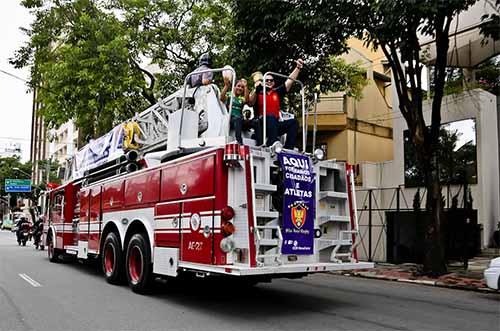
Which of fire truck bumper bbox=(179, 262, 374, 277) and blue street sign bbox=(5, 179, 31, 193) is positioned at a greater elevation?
blue street sign bbox=(5, 179, 31, 193)

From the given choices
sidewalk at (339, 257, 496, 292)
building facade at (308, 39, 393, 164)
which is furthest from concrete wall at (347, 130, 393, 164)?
sidewalk at (339, 257, 496, 292)

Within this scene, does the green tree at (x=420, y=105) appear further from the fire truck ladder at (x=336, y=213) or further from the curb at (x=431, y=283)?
the fire truck ladder at (x=336, y=213)

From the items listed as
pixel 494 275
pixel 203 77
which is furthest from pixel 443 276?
pixel 203 77

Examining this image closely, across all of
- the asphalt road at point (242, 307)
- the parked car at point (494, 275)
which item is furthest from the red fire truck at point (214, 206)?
the parked car at point (494, 275)

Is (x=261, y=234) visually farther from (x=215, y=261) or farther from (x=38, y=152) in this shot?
(x=38, y=152)

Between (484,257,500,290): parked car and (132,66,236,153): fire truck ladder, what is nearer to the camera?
(484,257,500,290): parked car

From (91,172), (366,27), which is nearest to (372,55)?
(366,27)

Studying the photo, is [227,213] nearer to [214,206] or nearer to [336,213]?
[214,206]

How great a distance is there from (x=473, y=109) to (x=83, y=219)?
12.4 metres

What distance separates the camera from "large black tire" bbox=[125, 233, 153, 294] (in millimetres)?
8828

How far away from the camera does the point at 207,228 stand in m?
7.16

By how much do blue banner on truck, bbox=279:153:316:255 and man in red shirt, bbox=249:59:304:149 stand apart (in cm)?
61

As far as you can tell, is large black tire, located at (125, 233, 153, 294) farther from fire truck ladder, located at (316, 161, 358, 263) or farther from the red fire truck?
fire truck ladder, located at (316, 161, 358, 263)

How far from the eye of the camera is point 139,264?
→ 9.19 meters
